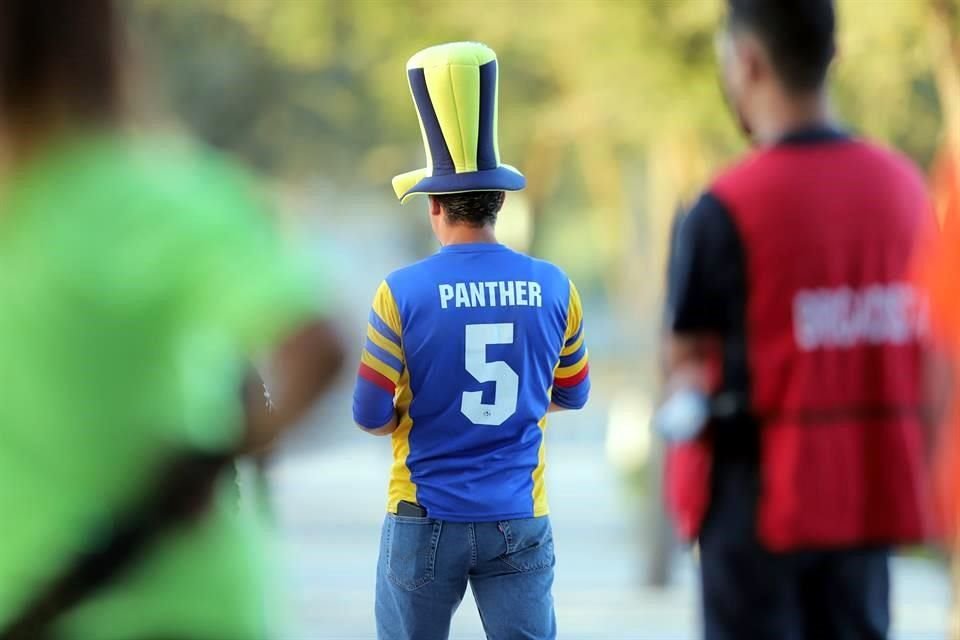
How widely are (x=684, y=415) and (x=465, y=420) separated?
1.34m

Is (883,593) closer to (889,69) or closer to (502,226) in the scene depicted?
(889,69)

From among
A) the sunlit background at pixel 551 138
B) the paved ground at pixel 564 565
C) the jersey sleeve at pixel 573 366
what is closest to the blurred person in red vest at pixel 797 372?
the sunlit background at pixel 551 138

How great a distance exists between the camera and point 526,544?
13.2 feet

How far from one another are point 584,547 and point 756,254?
41.8ft

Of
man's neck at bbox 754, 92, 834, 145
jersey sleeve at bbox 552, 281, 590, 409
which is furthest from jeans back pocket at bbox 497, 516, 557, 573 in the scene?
man's neck at bbox 754, 92, 834, 145

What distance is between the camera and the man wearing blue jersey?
394cm

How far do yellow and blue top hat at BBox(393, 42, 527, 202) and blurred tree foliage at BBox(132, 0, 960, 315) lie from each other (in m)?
0.85

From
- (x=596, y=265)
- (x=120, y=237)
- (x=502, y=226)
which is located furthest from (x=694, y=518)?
(x=596, y=265)

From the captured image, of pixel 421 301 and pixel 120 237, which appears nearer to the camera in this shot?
pixel 120 237

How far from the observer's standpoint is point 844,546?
2705 millimetres

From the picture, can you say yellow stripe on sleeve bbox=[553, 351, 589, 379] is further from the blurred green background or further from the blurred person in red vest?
the blurred person in red vest

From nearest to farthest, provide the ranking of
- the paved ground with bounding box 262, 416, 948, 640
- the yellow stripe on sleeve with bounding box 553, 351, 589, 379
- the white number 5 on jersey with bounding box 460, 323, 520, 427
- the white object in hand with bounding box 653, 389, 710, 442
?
the white object in hand with bounding box 653, 389, 710, 442, the white number 5 on jersey with bounding box 460, 323, 520, 427, the yellow stripe on sleeve with bounding box 553, 351, 589, 379, the paved ground with bounding box 262, 416, 948, 640

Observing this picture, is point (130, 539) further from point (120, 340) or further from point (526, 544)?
point (526, 544)

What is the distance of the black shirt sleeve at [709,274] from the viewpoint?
8.77ft
